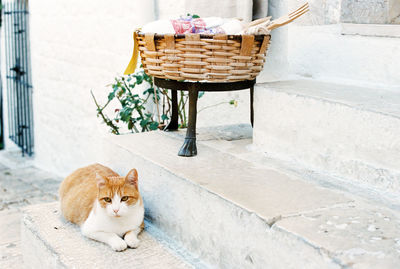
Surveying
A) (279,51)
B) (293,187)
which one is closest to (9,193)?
(279,51)

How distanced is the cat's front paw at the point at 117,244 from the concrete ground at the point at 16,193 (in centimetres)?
108

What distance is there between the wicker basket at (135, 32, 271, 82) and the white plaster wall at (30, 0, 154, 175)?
66.8 inches

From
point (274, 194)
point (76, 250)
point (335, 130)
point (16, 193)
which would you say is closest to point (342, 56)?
point (335, 130)

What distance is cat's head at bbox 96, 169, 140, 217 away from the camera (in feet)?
6.98

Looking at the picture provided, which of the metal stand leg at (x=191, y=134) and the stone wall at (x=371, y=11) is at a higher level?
the stone wall at (x=371, y=11)

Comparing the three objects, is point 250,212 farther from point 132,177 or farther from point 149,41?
point 149,41

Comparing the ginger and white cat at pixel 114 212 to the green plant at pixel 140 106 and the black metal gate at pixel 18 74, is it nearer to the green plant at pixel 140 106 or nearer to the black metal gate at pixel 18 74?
the green plant at pixel 140 106

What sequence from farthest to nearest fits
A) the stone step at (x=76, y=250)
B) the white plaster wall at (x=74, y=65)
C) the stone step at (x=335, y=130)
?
1. the white plaster wall at (x=74, y=65)
2. the stone step at (x=76, y=250)
3. the stone step at (x=335, y=130)

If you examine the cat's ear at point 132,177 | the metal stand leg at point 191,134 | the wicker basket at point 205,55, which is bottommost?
the cat's ear at point 132,177

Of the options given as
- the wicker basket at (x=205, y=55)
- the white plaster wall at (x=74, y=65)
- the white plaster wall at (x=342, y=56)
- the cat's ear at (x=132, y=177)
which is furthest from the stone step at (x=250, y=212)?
the white plaster wall at (x=74, y=65)

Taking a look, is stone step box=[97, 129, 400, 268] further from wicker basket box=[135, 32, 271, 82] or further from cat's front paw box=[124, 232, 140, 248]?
wicker basket box=[135, 32, 271, 82]

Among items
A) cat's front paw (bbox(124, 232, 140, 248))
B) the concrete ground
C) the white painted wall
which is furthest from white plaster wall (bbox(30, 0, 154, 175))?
cat's front paw (bbox(124, 232, 140, 248))

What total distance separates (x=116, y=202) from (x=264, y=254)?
72 centimetres

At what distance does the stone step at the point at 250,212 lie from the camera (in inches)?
57.4
